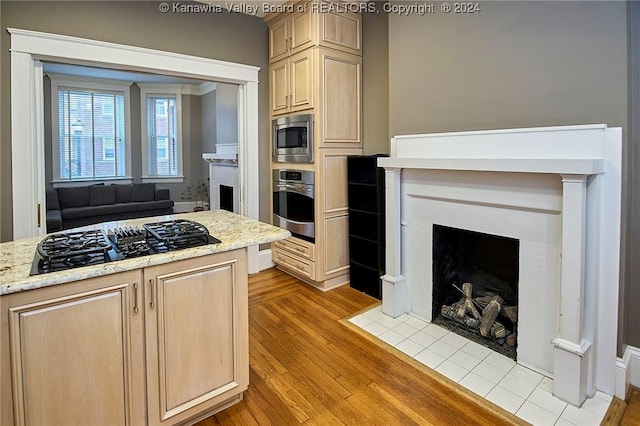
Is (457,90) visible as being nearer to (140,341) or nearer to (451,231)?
(451,231)

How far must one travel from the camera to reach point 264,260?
4262 millimetres

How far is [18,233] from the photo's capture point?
2.76 meters

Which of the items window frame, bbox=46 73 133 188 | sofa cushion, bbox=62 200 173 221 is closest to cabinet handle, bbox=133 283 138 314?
sofa cushion, bbox=62 200 173 221

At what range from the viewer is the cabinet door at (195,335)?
5.25ft

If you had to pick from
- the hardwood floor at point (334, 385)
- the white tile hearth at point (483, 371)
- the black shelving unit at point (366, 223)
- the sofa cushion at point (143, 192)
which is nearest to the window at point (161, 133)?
the sofa cushion at point (143, 192)

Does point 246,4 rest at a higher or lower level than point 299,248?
higher

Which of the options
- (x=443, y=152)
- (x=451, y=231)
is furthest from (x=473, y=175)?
(x=451, y=231)

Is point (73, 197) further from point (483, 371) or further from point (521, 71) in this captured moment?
point (521, 71)

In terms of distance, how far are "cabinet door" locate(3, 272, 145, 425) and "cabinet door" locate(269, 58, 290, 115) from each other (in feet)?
9.04

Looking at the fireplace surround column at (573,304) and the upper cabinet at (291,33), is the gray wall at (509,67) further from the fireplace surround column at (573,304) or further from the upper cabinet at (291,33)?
the upper cabinet at (291,33)

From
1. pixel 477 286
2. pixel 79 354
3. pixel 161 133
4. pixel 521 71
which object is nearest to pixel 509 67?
pixel 521 71

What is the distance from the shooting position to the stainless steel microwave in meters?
3.49

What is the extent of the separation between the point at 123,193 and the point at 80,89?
234cm

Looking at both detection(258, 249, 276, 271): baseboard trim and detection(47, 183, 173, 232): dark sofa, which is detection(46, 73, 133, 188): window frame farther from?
detection(258, 249, 276, 271): baseboard trim
